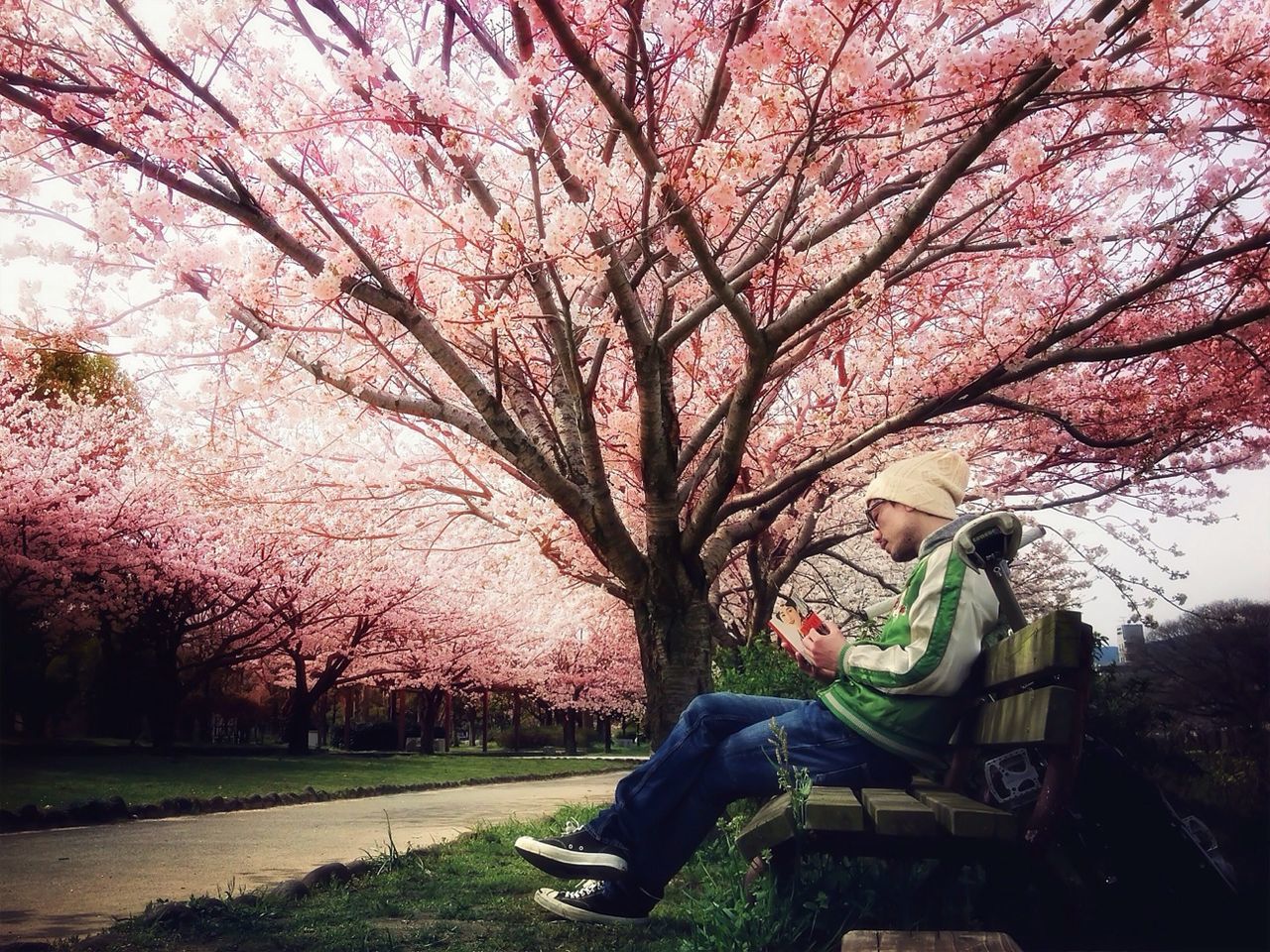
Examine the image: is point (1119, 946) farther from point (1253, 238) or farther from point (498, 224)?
point (1253, 238)

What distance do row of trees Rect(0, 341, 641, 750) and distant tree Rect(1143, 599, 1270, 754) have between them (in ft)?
22.7

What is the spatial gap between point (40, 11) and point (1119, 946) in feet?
20.7

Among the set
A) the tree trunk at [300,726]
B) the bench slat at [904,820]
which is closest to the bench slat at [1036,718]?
the bench slat at [904,820]

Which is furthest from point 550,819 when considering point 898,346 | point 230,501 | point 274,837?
point 898,346

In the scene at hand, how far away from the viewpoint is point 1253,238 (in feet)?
16.8

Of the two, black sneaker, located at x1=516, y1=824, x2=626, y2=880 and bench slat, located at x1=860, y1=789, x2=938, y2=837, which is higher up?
bench slat, located at x1=860, y1=789, x2=938, y2=837

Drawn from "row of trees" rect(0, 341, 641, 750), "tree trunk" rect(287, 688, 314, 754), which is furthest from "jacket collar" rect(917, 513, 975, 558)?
"tree trunk" rect(287, 688, 314, 754)

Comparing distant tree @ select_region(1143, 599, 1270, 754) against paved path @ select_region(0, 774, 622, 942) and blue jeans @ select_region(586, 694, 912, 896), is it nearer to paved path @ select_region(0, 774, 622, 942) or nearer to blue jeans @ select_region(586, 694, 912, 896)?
blue jeans @ select_region(586, 694, 912, 896)

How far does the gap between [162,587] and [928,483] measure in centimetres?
1822

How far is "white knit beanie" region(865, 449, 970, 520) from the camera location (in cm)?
296

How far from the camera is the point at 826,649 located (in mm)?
2875

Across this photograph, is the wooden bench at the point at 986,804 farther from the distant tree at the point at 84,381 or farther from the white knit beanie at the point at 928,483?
the distant tree at the point at 84,381

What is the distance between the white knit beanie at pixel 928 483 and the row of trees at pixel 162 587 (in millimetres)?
7897

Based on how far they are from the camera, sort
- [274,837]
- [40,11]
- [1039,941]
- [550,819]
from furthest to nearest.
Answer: [550,819], [274,837], [40,11], [1039,941]
